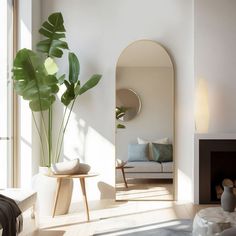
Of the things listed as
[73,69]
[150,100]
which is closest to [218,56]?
[150,100]

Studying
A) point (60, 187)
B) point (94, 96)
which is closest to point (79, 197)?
point (60, 187)

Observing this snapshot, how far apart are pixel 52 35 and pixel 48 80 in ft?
2.22

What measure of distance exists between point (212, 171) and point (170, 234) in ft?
6.07

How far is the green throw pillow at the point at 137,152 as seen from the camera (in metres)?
5.10

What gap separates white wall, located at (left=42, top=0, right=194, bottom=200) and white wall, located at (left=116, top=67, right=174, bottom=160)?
99mm

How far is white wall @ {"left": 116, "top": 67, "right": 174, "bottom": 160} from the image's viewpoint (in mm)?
5102

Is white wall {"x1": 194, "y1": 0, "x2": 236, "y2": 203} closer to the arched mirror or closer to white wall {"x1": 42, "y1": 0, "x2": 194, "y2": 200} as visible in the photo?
white wall {"x1": 42, "y1": 0, "x2": 194, "y2": 200}

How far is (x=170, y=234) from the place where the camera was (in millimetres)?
3502

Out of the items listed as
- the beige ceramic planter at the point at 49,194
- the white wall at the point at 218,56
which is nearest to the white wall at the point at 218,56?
the white wall at the point at 218,56

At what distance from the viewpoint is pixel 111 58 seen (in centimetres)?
514

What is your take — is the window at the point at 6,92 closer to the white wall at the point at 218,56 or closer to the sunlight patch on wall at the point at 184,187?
the sunlight patch on wall at the point at 184,187

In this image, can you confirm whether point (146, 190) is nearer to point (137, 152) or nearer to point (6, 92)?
point (137, 152)

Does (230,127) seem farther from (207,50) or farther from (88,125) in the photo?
(88,125)

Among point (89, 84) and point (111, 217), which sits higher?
point (89, 84)
